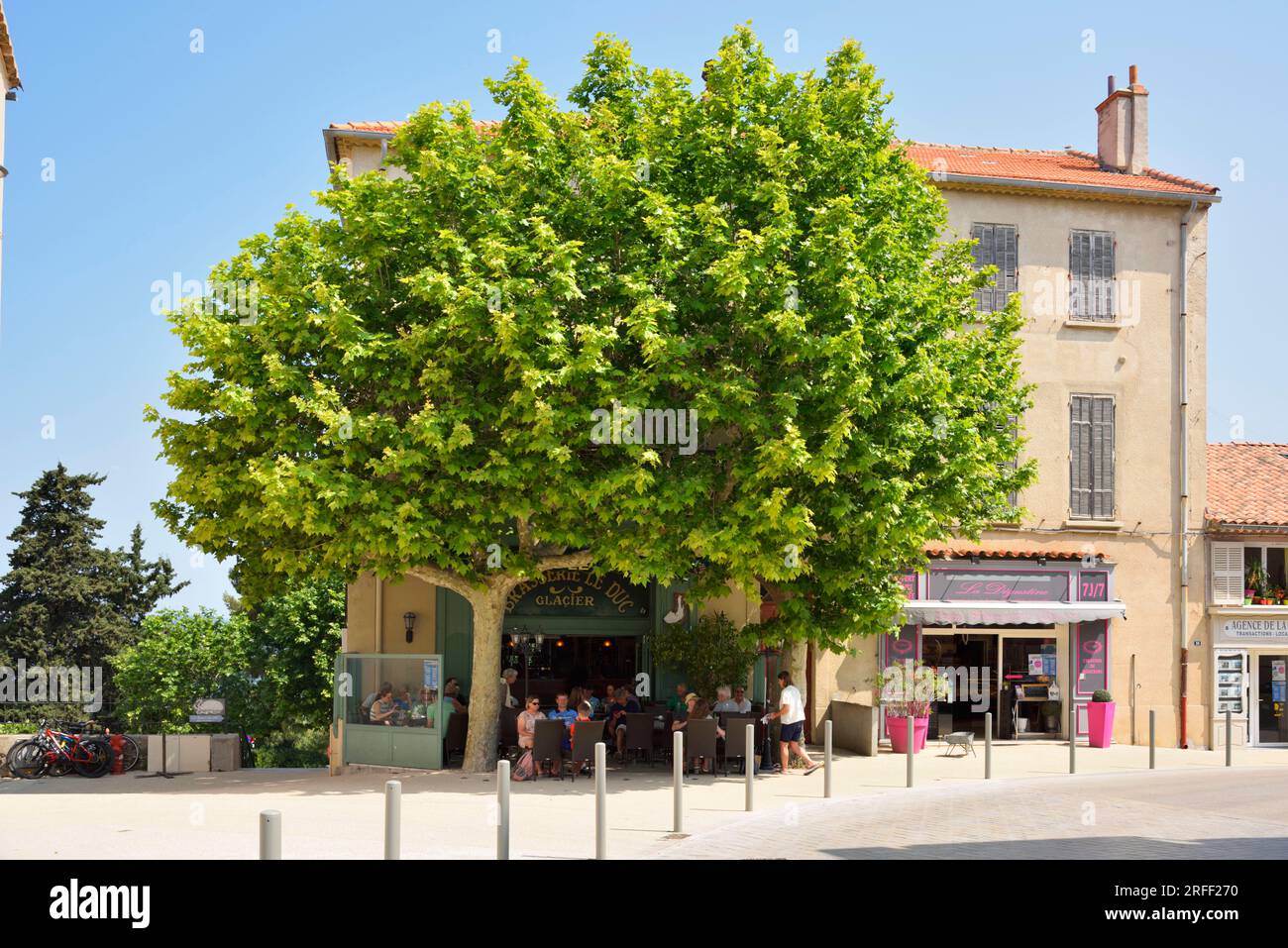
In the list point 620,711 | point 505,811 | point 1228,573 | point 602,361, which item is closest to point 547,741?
point 620,711

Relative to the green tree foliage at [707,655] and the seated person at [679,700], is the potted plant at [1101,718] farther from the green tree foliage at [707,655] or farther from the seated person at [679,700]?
the seated person at [679,700]

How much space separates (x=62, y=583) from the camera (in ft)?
170

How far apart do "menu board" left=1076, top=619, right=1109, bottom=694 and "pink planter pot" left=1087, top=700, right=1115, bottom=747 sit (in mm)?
1063

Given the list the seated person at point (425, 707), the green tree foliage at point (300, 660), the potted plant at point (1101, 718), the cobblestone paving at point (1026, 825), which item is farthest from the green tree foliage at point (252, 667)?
the cobblestone paving at point (1026, 825)

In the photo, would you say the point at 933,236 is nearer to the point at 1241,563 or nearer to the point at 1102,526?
the point at 1102,526

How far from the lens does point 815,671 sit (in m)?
24.2

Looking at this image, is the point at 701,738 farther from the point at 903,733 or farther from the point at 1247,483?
the point at 1247,483

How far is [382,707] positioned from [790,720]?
6.23 meters

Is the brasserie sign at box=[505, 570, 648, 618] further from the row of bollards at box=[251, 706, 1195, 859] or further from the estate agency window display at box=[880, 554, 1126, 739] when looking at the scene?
the row of bollards at box=[251, 706, 1195, 859]

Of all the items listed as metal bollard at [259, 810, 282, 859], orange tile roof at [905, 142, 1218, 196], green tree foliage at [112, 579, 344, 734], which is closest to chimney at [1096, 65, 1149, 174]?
orange tile roof at [905, 142, 1218, 196]

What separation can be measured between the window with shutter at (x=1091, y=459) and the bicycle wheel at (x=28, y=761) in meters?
19.0
